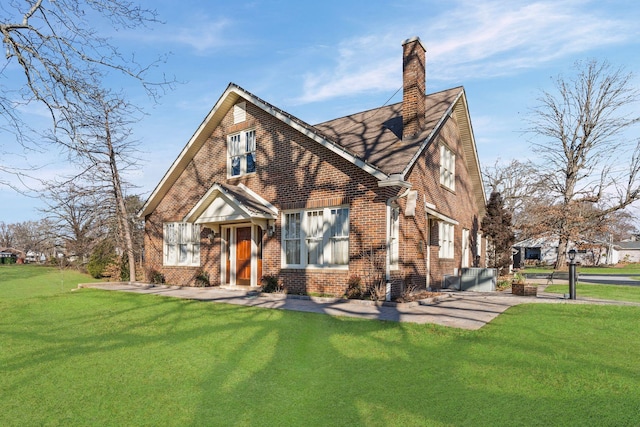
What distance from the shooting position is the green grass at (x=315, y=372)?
13.7ft

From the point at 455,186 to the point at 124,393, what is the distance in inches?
626

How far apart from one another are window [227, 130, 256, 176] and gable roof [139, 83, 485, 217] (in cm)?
128

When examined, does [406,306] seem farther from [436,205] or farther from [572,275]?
[572,275]

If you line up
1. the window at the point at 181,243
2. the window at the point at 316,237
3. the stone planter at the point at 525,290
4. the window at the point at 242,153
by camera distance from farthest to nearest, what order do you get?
the window at the point at 181,243, the window at the point at 242,153, the stone planter at the point at 525,290, the window at the point at 316,237

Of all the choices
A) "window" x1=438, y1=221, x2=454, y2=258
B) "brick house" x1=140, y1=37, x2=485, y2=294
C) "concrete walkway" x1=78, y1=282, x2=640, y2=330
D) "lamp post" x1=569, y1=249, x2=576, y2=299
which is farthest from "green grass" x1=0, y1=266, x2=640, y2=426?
"window" x1=438, y1=221, x2=454, y2=258

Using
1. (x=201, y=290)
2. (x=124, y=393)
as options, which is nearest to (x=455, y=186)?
(x=201, y=290)

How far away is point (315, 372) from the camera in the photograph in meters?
5.48

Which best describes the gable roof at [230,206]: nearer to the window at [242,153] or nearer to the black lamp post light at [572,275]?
the window at [242,153]

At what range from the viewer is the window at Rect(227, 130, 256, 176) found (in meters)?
15.5

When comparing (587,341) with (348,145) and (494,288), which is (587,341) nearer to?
(494,288)

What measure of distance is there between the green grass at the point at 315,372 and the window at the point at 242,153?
786 centimetres

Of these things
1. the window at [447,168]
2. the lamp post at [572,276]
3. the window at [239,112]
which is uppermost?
the window at [239,112]

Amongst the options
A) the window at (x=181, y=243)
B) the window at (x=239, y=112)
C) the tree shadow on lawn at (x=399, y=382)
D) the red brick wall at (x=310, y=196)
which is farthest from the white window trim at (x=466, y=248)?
the tree shadow on lawn at (x=399, y=382)

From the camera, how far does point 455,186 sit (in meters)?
17.9
